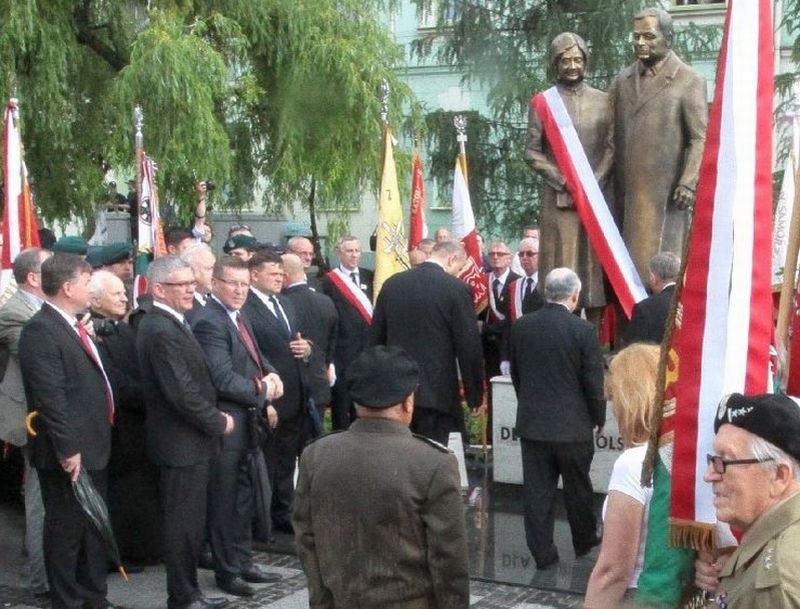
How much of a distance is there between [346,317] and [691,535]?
23.2 feet

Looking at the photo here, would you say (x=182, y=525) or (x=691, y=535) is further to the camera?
(x=182, y=525)

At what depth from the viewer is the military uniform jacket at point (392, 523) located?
13.3 feet

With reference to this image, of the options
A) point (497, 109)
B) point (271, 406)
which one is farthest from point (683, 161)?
point (497, 109)

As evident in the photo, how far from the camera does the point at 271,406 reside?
307 inches

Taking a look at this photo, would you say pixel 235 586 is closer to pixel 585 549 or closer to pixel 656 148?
pixel 585 549

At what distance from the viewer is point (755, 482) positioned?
9.68 feet

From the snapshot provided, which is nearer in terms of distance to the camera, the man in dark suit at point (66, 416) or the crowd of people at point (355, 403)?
the crowd of people at point (355, 403)

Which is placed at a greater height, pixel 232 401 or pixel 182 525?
pixel 232 401

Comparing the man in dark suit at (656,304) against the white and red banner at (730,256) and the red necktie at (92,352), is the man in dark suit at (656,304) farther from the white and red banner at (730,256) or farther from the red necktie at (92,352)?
the white and red banner at (730,256)

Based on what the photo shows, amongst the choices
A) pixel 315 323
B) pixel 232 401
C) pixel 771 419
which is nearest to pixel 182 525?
pixel 232 401

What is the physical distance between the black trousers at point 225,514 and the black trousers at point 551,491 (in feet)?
5.56

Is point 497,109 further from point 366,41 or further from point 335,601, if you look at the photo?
point 335,601

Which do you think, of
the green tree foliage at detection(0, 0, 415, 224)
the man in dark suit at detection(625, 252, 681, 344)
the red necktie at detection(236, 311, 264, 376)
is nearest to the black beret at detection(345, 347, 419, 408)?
the red necktie at detection(236, 311, 264, 376)

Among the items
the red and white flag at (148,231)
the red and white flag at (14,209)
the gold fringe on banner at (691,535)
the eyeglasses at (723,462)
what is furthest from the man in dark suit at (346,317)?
the eyeglasses at (723,462)
